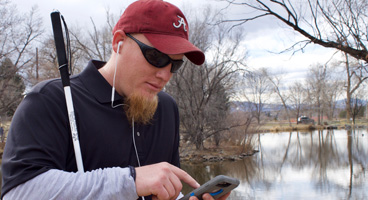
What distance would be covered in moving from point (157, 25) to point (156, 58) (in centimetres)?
14

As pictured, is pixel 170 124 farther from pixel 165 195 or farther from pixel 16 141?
pixel 16 141

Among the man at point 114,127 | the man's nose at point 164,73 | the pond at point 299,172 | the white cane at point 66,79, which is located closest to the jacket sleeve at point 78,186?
the man at point 114,127

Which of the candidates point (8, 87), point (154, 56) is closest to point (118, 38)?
point (154, 56)

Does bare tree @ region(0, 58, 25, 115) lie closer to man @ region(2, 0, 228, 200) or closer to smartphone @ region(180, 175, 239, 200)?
man @ region(2, 0, 228, 200)

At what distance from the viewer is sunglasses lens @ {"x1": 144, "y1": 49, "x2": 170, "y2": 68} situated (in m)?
1.30

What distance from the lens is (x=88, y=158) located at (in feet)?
3.96

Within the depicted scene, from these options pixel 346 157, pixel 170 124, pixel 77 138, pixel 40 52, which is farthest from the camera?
pixel 40 52

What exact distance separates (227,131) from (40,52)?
12.8 m

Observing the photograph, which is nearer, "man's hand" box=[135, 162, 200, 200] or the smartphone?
"man's hand" box=[135, 162, 200, 200]

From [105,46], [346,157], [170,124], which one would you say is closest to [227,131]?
[346,157]

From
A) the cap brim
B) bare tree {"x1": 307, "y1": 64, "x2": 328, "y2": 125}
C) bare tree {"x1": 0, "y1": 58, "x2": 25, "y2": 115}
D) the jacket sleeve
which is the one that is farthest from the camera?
bare tree {"x1": 307, "y1": 64, "x2": 328, "y2": 125}

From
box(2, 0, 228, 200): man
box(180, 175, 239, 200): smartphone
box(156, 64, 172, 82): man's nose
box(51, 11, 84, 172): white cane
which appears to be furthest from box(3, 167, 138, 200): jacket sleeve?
box(156, 64, 172, 82): man's nose

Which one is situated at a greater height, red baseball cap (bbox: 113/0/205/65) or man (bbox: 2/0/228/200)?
red baseball cap (bbox: 113/0/205/65)

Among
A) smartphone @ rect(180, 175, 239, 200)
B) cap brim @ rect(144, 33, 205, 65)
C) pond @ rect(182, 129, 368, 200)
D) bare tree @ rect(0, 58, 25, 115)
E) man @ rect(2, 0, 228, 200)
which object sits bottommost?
pond @ rect(182, 129, 368, 200)
